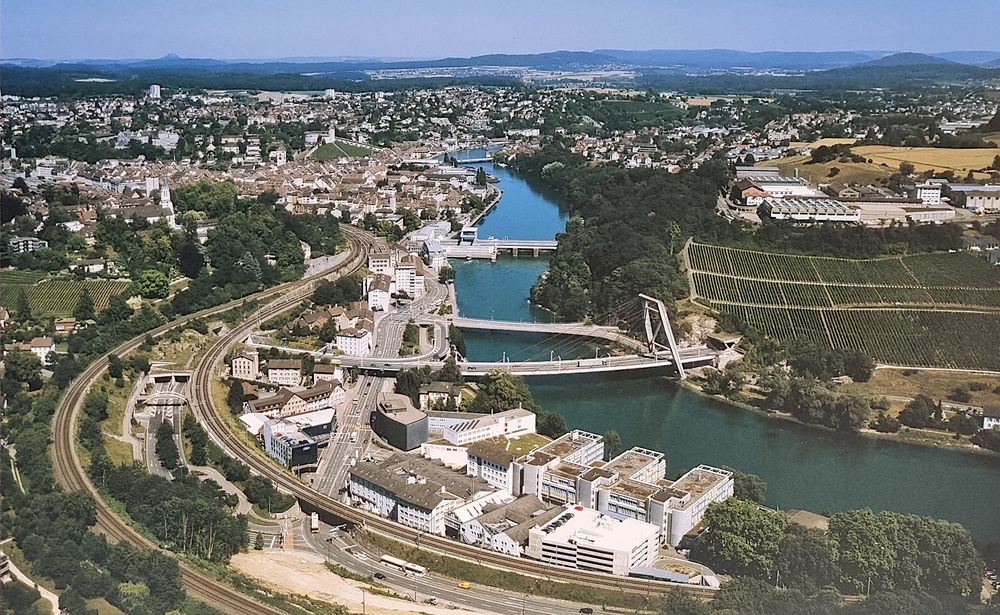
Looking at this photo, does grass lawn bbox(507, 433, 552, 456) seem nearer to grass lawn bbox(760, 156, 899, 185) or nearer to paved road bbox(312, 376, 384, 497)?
paved road bbox(312, 376, 384, 497)

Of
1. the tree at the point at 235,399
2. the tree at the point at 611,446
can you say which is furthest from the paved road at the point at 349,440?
the tree at the point at 611,446

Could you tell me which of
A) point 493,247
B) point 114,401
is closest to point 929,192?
point 493,247

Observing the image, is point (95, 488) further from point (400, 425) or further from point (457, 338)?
point (457, 338)

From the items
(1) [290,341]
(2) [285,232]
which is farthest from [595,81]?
(1) [290,341]

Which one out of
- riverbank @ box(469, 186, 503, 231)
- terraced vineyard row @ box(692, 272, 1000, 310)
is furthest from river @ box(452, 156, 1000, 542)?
riverbank @ box(469, 186, 503, 231)

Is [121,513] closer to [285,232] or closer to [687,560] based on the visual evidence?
[687,560]
